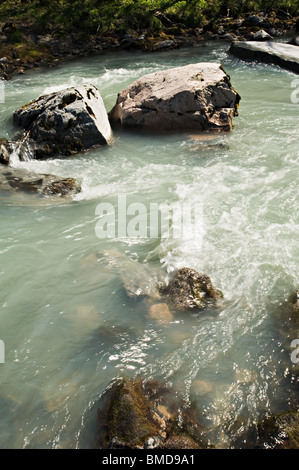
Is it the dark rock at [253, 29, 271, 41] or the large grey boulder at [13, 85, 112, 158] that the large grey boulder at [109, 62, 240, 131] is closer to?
the large grey boulder at [13, 85, 112, 158]

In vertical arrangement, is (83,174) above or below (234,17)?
below

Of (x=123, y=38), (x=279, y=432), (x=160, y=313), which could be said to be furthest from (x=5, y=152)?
(x=123, y=38)

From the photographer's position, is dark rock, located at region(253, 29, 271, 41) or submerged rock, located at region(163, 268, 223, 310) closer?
submerged rock, located at region(163, 268, 223, 310)

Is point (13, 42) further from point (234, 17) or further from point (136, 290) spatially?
point (136, 290)

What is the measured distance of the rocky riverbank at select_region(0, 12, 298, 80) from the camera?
2105 centimetres

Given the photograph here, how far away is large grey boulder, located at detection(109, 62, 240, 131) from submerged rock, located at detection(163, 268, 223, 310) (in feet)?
21.2

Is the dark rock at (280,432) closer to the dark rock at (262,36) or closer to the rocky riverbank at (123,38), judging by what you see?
the rocky riverbank at (123,38)

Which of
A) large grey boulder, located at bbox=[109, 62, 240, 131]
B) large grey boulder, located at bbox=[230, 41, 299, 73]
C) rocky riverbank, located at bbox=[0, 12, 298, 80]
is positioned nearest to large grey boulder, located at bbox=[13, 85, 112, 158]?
large grey boulder, located at bbox=[109, 62, 240, 131]

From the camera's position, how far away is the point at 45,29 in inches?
955

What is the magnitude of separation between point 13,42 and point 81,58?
4.76 meters

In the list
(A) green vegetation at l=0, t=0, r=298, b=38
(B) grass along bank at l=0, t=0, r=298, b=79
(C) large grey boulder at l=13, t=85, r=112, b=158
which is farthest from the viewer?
(A) green vegetation at l=0, t=0, r=298, b=38

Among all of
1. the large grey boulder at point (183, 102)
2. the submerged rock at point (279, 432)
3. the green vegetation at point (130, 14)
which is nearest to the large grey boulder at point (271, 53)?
the large grey boulder at point (183, 102)

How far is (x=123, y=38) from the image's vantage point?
23.2m
